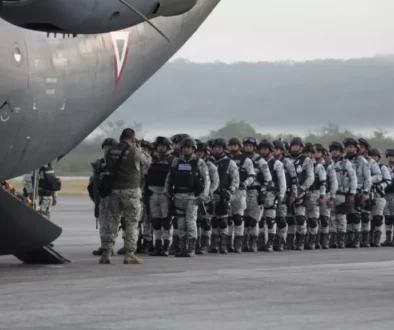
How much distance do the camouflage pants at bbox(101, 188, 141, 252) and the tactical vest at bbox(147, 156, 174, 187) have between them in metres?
1.96

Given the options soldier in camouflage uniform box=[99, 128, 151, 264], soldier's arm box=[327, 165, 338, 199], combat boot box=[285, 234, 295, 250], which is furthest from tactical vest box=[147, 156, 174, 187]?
soldier's arm box=[327, 165, 338, 199]

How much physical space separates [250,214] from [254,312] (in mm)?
8198

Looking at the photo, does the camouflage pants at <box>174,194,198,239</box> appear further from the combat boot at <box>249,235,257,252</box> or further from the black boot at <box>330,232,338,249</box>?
the black boot at <box>330,232,338,249</box>

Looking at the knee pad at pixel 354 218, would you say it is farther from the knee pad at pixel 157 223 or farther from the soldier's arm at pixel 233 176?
the knee pad at pixel 157 223

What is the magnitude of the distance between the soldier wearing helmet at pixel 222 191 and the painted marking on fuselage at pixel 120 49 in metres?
3.24

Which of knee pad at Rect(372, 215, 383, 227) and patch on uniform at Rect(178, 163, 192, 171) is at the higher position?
patch on uniform at Rect(178, 163, 192, 171)

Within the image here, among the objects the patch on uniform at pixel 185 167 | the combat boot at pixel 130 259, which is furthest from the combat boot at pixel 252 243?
the combat boot at pixel 130 259

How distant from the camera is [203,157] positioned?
19.2 meters

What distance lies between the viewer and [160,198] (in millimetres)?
18281

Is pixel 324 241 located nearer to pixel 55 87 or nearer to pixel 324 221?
pixel 324 221

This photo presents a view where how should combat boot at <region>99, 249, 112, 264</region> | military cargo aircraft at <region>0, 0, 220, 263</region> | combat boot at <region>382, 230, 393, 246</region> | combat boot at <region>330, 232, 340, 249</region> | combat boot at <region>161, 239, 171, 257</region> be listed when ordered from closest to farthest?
military cargo aircraft at <region>0, 0, 220, 263</region> → combat boot at <region>99, 249, 112, 264</region> → combat boot at <region>161, 239, 171, 257</region> → combat boot at <region>330, 232, 340, 249</region> → combat boot at <region>382, 230, 393, 246</region>

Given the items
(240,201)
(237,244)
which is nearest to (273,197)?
(240,201)

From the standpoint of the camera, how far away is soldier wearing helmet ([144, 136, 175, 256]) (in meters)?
18.3

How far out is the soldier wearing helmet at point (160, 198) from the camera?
18266 mm
